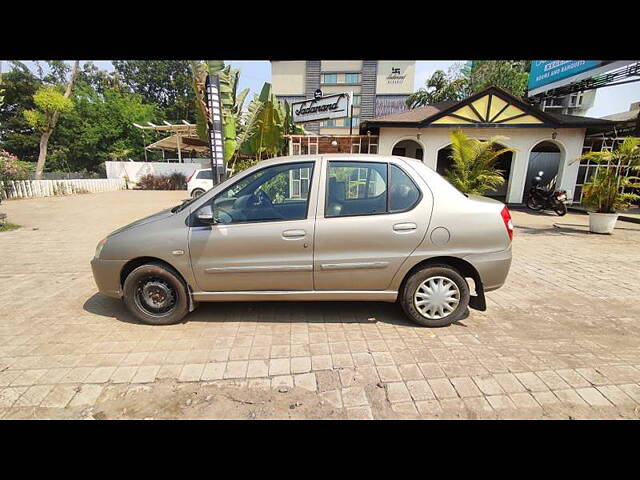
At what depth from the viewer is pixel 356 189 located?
3160 mm

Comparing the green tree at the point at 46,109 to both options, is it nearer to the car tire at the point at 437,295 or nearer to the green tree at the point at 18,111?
the green tree at the point at 18,111

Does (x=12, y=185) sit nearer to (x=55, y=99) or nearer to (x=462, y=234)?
(x=55, y=99)

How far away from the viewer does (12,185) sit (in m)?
14.1

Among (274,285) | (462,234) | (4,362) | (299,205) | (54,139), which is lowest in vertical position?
(4,362)

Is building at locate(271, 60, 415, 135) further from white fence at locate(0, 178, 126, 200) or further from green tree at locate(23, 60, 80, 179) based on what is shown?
white fence at locate(0, 178, 126, 200)

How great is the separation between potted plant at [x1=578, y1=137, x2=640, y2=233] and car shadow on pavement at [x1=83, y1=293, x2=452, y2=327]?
25.5 feet

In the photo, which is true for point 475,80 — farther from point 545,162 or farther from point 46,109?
point 46,109

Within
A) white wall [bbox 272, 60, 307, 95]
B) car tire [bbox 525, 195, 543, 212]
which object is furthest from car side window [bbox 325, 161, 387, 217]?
white wall [bbox 272, 60, 307, 95]

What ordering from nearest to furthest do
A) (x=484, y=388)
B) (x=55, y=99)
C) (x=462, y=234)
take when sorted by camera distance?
(x=484, y=388)
(x=462, y=234)
(x=55, y=99)

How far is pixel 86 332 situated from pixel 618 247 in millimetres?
10227

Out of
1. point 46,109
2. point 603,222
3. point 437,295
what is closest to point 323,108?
point 603,222

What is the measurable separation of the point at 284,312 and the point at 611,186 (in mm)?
9933

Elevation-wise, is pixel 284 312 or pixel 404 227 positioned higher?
pixel 404 227

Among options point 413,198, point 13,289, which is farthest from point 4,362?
point 413,198
